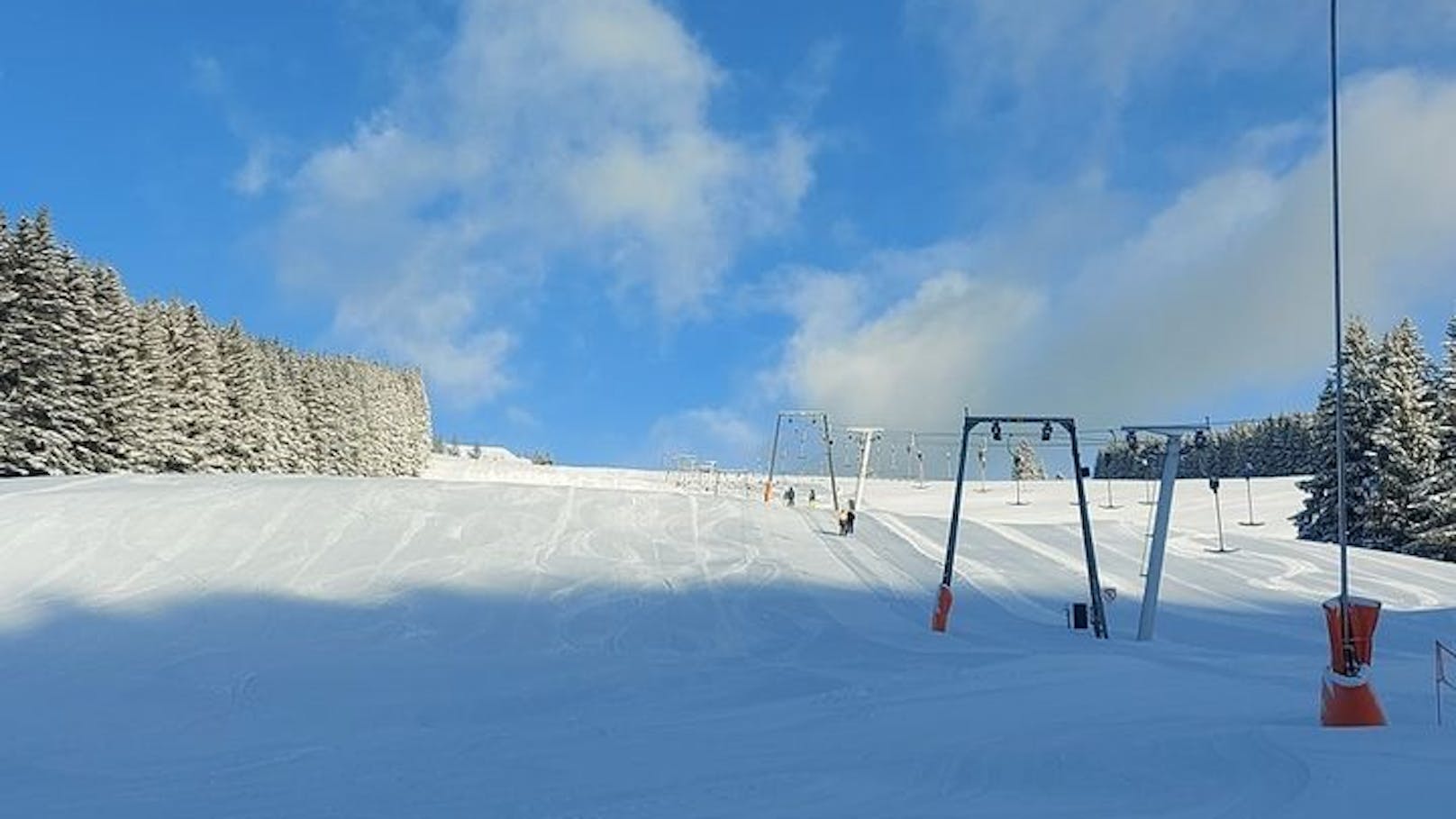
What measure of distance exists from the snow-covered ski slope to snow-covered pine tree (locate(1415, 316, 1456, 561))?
912 centimetres

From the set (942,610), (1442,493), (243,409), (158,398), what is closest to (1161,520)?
(942,610)

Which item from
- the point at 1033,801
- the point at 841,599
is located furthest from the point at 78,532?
the point at 1033,801

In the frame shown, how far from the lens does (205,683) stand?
16.5 m

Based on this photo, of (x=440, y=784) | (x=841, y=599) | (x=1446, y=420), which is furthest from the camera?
(x=1446, y=420)

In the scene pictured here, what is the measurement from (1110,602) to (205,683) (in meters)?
20.3

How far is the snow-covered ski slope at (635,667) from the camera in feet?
29.5

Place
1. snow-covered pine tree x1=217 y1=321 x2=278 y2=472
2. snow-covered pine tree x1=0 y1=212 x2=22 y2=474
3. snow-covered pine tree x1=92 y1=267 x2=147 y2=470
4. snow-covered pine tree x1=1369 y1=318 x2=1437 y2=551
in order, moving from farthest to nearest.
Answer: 1. snow-covered pine tree x1=217 y1=321 x2=278 y2=472
2. snow-covered pine tree x1=92 y1=267 x2=147 y2=470
3. snow-covered pine tree x1=1369 y1=318 x2=1437 y2=551
4. snow-covered pine tree x1=0 y1=212 x2=22 y2=474

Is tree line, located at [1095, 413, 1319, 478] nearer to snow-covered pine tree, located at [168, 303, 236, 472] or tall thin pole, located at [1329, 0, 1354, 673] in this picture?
snow-covered pine tree, located at [168, 303, 236, 472]

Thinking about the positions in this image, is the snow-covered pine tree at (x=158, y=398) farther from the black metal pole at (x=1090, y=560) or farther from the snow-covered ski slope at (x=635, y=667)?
the black metal pole at (x=1090, y=560)

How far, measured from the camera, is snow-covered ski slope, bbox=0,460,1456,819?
29.5ft

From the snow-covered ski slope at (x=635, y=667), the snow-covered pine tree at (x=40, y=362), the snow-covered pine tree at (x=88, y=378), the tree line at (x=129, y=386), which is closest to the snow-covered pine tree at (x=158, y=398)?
the tree line at (x=129, y=386)

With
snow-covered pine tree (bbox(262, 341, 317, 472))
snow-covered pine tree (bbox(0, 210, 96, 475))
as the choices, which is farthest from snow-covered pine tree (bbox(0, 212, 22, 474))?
snow-covered pine tree (bbox(262, 341, 317, 472))

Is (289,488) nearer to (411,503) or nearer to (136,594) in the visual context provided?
(411,503)

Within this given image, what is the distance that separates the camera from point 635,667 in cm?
1855
